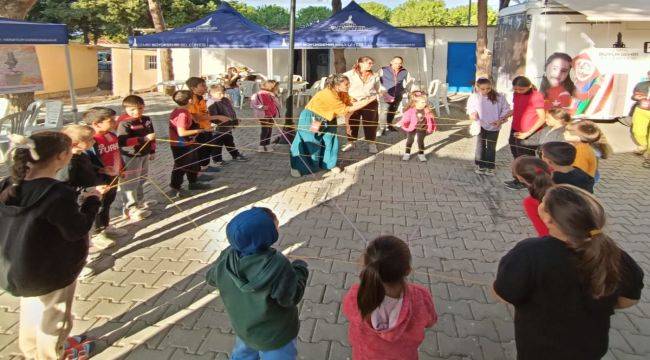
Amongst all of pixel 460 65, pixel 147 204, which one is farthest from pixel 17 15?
pixel 460 65

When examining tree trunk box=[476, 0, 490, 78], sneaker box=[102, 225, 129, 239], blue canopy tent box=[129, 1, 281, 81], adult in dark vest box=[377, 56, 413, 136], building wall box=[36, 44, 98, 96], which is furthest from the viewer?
building wall box=[36, 44, 98, 96]

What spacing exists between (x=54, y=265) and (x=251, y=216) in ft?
4.12

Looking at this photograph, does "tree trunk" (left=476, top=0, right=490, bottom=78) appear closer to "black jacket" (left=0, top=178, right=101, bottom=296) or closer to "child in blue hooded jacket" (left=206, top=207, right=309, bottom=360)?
"child in blue hooded jacket" (left=206, top=207, right=309, bottom=360)

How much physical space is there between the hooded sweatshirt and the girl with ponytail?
14.0 inches

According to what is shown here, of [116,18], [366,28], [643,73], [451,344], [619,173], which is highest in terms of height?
[116,18]

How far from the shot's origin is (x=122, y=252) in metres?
4.30

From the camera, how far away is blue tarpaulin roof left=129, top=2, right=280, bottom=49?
10.2 m

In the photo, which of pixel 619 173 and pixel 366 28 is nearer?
pixel 619 173

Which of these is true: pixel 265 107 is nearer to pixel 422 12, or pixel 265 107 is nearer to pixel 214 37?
pixel 214 37

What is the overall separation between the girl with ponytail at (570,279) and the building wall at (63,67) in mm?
18940

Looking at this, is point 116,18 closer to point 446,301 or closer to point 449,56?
point 449,56

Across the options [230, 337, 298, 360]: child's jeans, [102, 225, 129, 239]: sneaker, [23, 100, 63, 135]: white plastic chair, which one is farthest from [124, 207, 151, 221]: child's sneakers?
[23, 100, 63, 135]: white plastic chair

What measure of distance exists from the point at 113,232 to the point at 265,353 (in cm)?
309

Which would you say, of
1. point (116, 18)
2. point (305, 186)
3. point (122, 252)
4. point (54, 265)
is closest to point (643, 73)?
point (305, 186)
